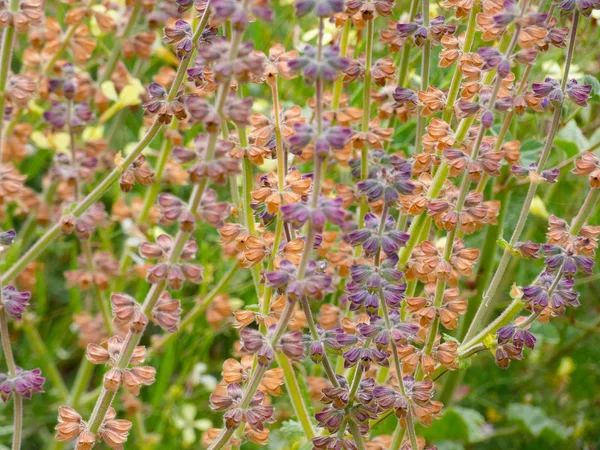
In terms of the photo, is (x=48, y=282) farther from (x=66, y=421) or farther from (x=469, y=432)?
(x=66, y=421)

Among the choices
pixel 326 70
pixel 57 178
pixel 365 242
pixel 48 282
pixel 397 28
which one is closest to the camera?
pixel 326 70

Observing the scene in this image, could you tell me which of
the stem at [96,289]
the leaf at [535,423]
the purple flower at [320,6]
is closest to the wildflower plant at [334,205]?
the purple flower at [320,6]

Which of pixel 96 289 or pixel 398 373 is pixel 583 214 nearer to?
pixel 398 373

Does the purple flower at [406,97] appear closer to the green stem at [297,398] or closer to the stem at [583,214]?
the stem at [583,214]

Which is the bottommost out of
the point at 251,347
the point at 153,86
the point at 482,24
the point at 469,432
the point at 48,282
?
the point at 48,282

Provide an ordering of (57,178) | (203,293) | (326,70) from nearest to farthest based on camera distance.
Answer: (326,70)
(57,178)
(203,293)

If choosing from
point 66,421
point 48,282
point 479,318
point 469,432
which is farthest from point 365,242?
point 48,282

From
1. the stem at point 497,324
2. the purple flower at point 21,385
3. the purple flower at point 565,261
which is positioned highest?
the purple flower at point 565,261
